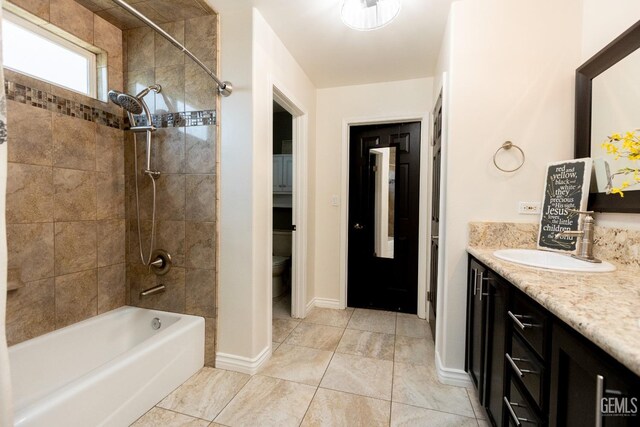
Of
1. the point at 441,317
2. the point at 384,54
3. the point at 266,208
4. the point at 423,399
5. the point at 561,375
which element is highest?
the point at 384,54

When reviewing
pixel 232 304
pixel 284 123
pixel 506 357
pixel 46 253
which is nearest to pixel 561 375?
pixel 506 357

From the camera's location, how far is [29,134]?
5.11 ft

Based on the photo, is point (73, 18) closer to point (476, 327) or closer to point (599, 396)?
point (599, 396)

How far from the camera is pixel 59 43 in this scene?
Answer: 178 cm

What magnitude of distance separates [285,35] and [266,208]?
1279 mm

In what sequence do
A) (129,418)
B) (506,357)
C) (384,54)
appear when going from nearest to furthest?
1. (506,357)
2. (129,418)
3. (384,54)

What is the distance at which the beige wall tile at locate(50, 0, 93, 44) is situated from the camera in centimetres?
168

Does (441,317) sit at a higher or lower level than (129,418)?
higher

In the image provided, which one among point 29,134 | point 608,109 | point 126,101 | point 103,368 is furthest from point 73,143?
point 608,109

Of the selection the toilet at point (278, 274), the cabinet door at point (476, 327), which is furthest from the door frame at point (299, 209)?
the cabinet door at point (476, 327)

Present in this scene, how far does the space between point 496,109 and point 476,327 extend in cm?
124

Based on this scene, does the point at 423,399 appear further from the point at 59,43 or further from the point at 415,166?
the point at 59,43

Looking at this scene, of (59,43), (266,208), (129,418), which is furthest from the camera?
(266,208)

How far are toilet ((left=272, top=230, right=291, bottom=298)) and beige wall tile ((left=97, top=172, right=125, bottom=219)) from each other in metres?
1.49
